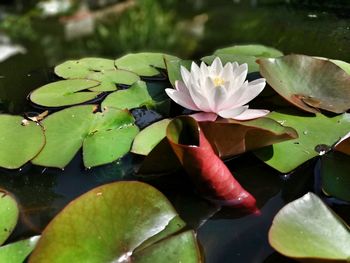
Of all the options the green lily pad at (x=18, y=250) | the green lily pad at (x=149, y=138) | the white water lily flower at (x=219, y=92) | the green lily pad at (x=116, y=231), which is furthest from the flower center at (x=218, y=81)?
the green lily pad at (x=18, y=250)

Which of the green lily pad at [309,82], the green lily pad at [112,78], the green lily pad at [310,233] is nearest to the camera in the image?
the green lily pad at [310,233]

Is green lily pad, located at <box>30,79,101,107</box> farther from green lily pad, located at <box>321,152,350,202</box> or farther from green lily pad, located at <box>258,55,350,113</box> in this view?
green lily pad, located at <box>321,152,350,202</box>

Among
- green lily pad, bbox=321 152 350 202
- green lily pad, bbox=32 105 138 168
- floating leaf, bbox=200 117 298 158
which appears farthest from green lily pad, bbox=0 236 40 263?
green lily pad, bbox=321 152 350 202

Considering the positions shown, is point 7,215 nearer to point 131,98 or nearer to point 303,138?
point 131,98

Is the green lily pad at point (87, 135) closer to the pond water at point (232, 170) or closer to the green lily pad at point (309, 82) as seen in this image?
the pond water at point (232, 170)

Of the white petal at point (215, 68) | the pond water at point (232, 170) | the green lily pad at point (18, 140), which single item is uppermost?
the white petal at point (215, 68)

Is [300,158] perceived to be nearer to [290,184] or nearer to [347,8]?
[290,184]
